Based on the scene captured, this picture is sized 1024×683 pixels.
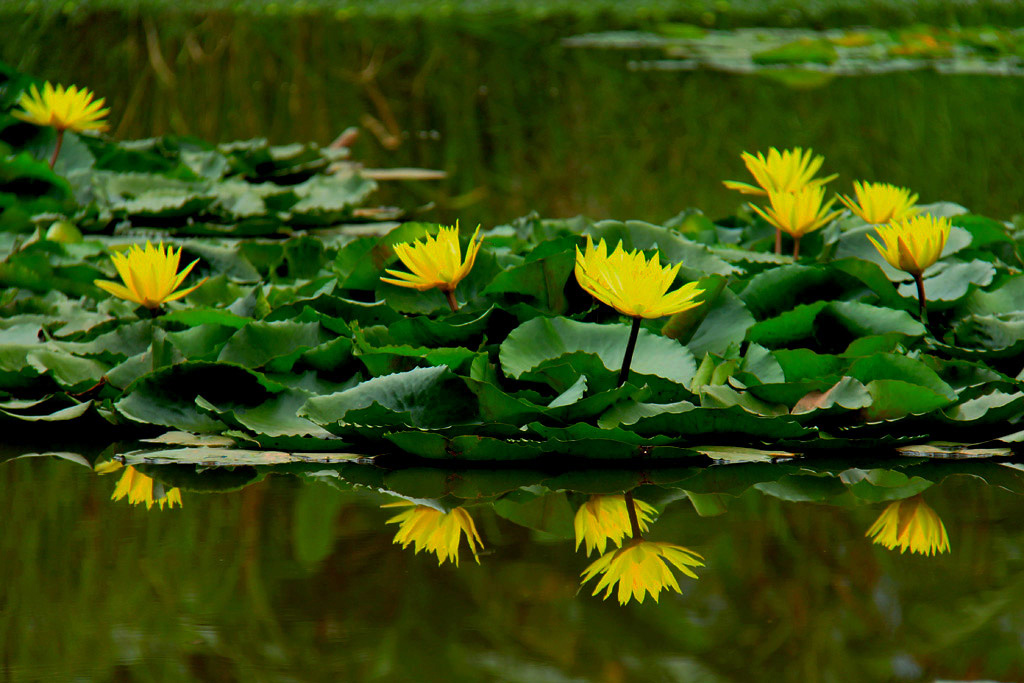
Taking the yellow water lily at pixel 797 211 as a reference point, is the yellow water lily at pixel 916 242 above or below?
below

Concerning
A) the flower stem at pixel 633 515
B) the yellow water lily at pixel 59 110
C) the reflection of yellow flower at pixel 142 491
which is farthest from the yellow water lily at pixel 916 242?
the yellow water lily at pixel 59 110

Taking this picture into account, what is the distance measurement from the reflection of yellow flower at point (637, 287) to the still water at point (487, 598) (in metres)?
0.19

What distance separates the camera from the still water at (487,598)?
2.15 feet

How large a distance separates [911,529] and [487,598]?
0.39m

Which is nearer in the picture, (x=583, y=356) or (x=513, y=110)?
(x=583, y=356)

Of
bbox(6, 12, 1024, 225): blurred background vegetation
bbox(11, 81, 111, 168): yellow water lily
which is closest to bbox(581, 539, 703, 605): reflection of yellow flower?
bbox(11, 81, 111, 168): yellow water lily

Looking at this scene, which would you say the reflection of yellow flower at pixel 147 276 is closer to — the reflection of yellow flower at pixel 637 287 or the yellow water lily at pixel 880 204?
the reflection of yellow flower at pixel 637 287

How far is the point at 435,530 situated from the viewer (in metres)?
0.92

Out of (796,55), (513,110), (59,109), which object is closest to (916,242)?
(59,109)

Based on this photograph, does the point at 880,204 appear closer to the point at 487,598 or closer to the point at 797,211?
the point at 797,211

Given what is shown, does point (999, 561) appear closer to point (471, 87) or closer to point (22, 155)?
point (22, 155)

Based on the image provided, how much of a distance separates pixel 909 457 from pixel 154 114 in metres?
4.71

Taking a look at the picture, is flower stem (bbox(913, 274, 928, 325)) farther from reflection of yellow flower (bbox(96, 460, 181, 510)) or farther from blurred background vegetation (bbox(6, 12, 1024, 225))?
blurred background vegetation (bbox(6, 12, 1024, 225))

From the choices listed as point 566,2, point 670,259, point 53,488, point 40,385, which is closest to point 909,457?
point 670,259
